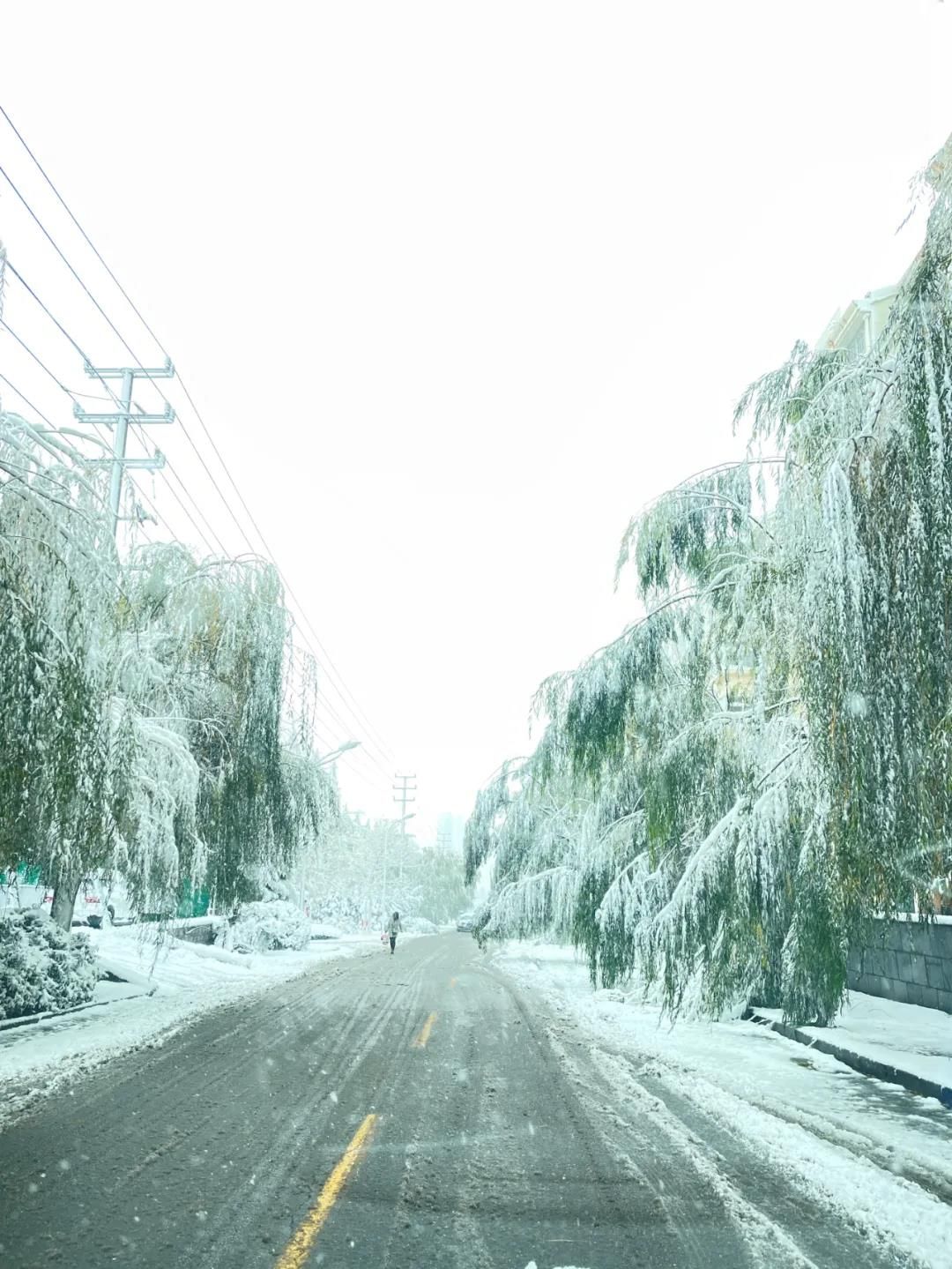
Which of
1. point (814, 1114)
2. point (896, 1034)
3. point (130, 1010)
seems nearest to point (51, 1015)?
point (130, 1010)

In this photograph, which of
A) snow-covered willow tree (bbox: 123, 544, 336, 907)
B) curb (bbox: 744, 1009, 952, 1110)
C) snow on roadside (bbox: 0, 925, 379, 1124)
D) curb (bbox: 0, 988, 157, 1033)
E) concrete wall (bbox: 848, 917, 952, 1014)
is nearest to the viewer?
curb (bbox: 744, 1009, 952, 1110)

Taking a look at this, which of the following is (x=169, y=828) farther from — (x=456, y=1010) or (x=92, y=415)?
(x=92, y=415)

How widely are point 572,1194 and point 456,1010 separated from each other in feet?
33.4

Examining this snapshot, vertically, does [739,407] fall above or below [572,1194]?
above

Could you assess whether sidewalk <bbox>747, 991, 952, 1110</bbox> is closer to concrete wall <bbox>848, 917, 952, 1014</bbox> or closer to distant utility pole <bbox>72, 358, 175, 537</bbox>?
concrete wall <bbox>848, 917, 952, 1014</bbox>

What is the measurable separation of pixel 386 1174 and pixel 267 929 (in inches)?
1047

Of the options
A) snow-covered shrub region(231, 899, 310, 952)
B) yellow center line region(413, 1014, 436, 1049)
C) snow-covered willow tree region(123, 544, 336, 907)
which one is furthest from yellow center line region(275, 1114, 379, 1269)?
snow-covered shrub region(231, 899, 310, 952)

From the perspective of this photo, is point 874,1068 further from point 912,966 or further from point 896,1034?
point 912,966

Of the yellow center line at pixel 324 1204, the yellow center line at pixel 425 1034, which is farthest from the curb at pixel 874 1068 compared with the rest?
the yellow center line at pixel 324 1204

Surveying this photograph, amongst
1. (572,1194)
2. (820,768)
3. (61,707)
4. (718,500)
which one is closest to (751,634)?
(718,500)

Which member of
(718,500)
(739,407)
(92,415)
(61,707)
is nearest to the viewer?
(61,707)

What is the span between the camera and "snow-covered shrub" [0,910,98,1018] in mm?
12336

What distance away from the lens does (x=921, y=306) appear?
17.0 ft

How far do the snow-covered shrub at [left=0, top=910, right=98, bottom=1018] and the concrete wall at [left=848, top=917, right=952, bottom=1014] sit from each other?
1149 centimetres
